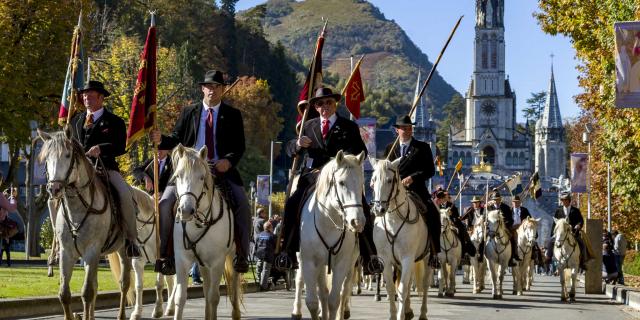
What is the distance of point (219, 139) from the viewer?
1614 cm

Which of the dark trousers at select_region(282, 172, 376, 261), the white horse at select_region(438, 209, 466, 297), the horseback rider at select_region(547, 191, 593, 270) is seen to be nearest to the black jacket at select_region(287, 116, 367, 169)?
the dark trousers at select_region(282, 172, 376, 261)

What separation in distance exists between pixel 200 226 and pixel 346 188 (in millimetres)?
1874

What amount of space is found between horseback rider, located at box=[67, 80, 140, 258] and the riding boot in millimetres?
1412

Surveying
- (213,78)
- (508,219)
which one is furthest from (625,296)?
(213,78)

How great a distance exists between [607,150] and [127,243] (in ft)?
87.5

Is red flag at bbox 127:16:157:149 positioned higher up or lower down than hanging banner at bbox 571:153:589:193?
lower down

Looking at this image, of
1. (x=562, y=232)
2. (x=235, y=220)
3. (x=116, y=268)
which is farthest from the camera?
(x=562, y=232)

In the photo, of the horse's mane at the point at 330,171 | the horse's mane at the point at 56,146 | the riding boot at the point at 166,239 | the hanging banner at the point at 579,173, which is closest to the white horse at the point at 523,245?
the hanging banner at the point at 579,173

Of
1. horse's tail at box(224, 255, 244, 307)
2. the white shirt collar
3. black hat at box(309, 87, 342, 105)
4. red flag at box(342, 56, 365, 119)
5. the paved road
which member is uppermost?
red flag at box(342, 56, 365, 119)

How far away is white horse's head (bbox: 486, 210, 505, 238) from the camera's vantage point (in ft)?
105

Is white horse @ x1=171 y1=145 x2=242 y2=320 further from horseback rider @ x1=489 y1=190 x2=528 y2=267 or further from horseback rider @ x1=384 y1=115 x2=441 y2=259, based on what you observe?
horseback rider @ x1=489 y1=190 x2=528 y2=267

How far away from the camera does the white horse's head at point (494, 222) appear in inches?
1262

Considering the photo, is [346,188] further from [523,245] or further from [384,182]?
[523,245]

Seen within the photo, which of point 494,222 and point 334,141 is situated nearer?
point 334,141
